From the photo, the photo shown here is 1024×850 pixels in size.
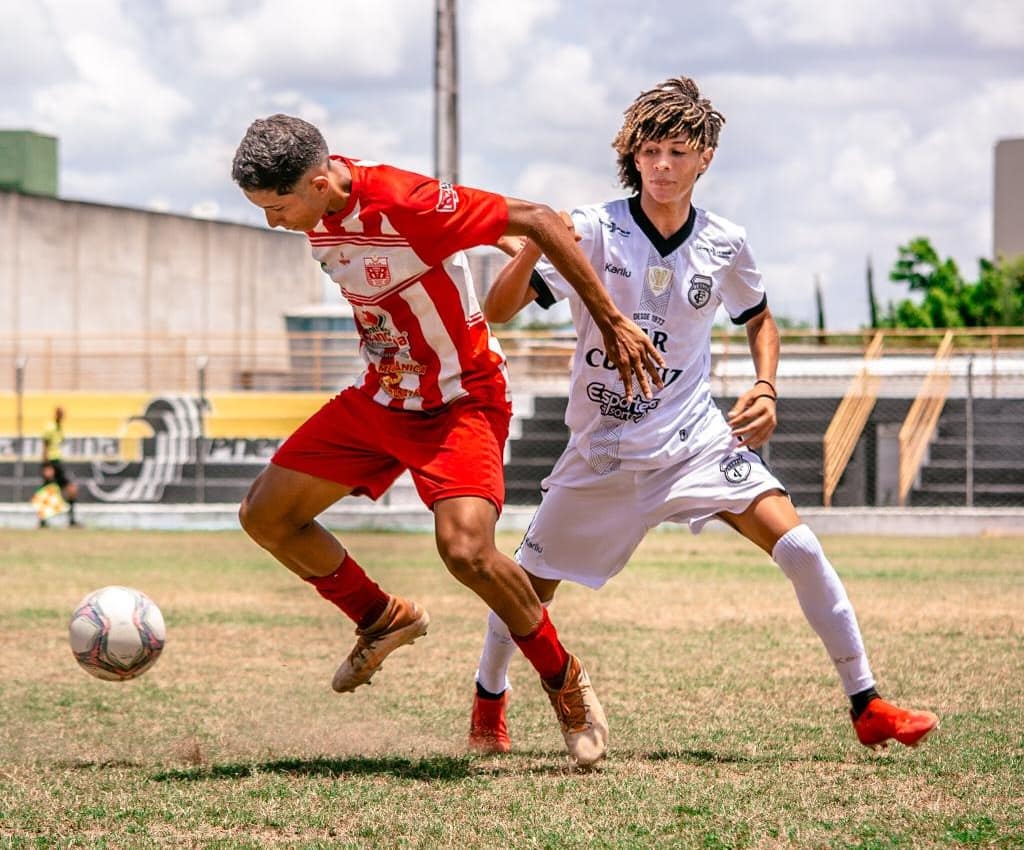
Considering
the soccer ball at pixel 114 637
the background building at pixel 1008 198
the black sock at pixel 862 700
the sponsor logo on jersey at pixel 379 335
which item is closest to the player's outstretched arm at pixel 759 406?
the black sock at pixel 862 700

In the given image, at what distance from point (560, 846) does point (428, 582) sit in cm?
963

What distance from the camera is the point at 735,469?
18.2 ft

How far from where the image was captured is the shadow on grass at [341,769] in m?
5.20

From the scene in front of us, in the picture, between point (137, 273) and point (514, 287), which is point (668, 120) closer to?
point (514, 287)

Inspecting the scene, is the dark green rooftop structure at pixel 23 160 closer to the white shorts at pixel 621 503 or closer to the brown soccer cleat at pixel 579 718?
the white shorts at pixel 621 503

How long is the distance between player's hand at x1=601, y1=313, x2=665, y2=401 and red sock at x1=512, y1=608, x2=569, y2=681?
36.6 inches

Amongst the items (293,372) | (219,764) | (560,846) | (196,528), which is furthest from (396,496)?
(560,846)

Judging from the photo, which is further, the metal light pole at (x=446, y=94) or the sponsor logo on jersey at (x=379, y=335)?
the metal light pole at (x=446, y=94)

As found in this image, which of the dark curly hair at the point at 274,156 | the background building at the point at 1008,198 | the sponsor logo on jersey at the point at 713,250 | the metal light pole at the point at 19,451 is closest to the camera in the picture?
the dark curly hair at the point at 274,156

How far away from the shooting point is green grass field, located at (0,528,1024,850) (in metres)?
4.44

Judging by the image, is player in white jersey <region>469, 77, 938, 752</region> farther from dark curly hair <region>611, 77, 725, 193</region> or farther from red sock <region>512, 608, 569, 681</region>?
red sock <region>512, 608, 569, 681</region>

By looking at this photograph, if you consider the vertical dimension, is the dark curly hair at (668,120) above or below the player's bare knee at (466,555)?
above

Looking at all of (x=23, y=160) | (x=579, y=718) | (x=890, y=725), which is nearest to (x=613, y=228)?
(x=579, y=718)

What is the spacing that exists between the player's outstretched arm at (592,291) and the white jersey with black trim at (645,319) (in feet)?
1.29
